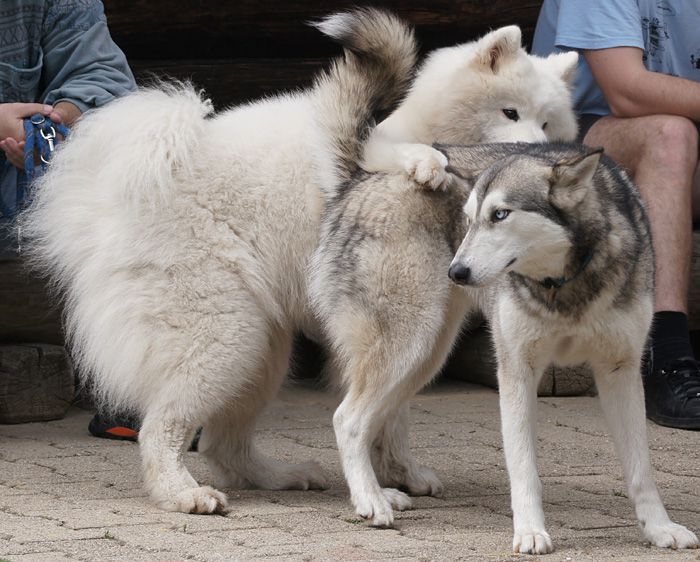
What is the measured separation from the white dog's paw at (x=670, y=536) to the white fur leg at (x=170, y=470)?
1.24m

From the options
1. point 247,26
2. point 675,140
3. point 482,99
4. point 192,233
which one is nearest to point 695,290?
point 675,140

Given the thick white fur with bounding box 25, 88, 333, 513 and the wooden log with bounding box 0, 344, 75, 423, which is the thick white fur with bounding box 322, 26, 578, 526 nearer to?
the thick white fur with bounding box 25, 88, 333, 513

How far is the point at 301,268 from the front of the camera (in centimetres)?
384

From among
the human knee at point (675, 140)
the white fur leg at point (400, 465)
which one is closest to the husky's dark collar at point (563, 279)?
the white fur leg at point (400, 465)

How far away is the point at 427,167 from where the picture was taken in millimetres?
3525

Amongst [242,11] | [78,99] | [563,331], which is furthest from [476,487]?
[242,11]

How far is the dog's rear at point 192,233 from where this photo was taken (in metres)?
3.70

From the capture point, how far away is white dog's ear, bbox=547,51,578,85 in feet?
14.9

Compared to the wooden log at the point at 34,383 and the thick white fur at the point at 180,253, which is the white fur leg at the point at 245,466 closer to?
the thick white fur at the point at 180,253

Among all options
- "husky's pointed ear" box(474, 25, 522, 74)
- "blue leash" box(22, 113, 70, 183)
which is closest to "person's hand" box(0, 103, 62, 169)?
"blue leash" box(22, 113, 70, 183)

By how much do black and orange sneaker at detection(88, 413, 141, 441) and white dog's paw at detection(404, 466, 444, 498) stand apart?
134cm

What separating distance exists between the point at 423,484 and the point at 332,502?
0.33 meters

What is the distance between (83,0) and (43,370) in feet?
5.15

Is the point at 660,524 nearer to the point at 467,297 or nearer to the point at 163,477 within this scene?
the point at 467,297
